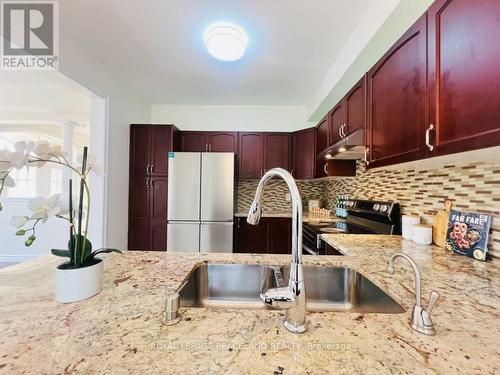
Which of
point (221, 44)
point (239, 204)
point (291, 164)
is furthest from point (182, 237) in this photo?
point (221, 44)

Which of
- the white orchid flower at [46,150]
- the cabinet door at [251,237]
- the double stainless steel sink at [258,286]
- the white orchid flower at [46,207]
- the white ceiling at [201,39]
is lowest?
the cabinet door at [251,237]

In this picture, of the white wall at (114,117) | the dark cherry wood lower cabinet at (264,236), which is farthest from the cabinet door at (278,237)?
the white wall at (114,117)

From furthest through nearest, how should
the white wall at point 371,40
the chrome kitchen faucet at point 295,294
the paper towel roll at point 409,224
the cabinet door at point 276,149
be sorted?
the cabinet door at point 276,149 → the paper towel roll at point 409,224 → the white wall at point 371,40 → the chrome kitchen faucet at point 295,294

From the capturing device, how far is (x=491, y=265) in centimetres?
100

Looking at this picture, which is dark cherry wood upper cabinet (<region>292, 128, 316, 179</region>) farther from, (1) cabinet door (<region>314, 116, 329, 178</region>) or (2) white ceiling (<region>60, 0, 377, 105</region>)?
(2) white ceiling (<region>60, 0, 377, 105</region>)

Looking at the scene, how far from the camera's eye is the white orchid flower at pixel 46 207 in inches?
24.4

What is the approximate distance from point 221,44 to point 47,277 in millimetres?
1876

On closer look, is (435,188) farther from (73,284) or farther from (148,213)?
(148,213)

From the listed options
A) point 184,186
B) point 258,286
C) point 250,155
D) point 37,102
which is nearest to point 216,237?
point 184,186

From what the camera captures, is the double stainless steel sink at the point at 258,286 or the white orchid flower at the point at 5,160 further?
the double stainless steel sink at the point at 258,286

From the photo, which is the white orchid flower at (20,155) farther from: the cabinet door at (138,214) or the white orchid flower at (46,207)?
the cabinet door at (138,214)

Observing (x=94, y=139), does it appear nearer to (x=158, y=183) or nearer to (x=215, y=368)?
(x=158, y=183)

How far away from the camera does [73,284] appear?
2.10ft

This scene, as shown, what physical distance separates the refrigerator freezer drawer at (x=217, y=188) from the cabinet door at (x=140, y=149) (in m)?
0.82
